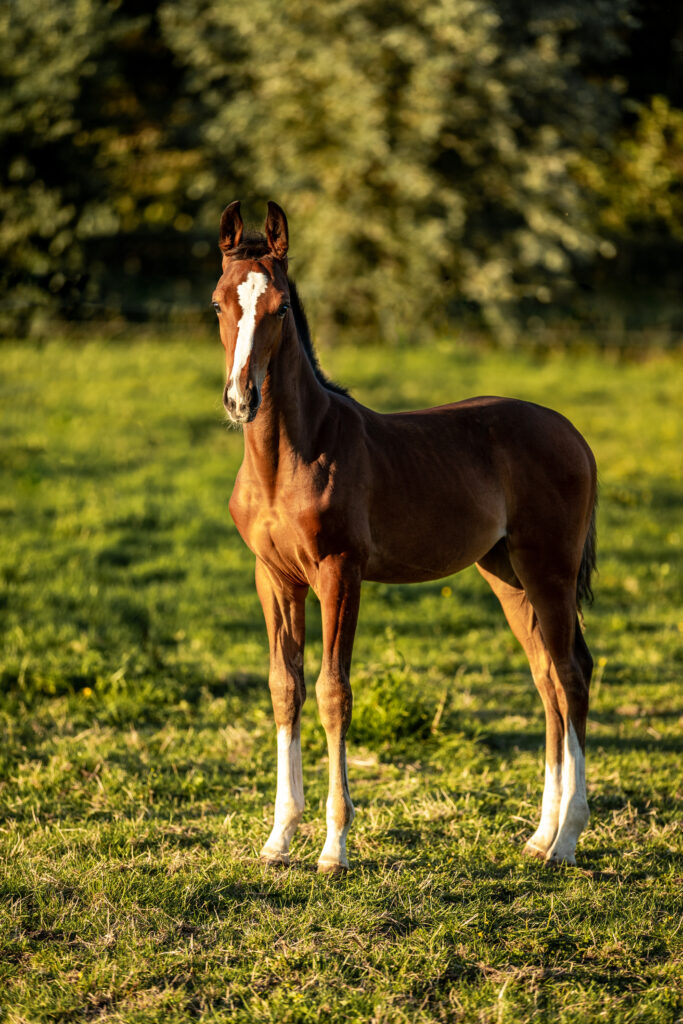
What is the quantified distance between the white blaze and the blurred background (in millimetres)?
14522

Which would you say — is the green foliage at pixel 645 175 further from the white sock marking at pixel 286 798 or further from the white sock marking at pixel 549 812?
the white sock marking at pixel 286 798

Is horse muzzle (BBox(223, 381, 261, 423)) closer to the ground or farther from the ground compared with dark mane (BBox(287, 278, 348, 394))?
closer to the ground

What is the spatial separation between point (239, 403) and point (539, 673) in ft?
7.31

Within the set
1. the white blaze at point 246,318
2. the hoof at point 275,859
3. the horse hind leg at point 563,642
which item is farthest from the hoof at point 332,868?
the white blaze at point 246,318

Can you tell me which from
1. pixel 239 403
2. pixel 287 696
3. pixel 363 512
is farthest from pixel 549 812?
pixel 239 403

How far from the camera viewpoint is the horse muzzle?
394 cm

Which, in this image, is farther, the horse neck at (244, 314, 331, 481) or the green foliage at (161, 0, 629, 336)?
the green foliage at (161, 0, 629, 336)

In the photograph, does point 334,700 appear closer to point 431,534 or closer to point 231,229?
point 431,534

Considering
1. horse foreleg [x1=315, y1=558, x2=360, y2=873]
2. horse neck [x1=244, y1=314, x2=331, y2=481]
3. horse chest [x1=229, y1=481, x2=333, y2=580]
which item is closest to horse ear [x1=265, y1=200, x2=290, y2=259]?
horse neck [x1=244, y1=314, x2=331, y2=481]

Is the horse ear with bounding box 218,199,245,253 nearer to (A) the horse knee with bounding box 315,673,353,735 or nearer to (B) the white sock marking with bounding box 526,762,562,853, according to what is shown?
(A) the horse knee with bounding box 315,673,353,735

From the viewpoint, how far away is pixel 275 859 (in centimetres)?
464

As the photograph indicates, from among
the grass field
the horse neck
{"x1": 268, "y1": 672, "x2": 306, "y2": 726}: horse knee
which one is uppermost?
the horse neck

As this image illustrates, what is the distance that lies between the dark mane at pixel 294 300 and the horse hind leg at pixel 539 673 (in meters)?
1.23

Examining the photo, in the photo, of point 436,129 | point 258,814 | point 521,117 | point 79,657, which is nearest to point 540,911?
point 258,814
